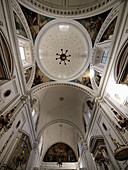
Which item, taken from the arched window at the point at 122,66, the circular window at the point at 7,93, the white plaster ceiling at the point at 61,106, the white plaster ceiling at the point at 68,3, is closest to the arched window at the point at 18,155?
the circular window at the point at 7,93

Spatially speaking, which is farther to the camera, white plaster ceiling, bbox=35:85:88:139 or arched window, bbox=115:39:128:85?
white plaster ceiling, bbox=35:85:88:139

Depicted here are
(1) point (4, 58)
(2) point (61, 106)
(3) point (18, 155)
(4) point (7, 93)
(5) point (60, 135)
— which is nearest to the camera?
(1) point (4, 58)

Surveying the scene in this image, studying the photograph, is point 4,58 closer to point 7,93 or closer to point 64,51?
point 7,93

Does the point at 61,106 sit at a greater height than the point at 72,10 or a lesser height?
greater

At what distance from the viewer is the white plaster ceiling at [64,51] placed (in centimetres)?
1116

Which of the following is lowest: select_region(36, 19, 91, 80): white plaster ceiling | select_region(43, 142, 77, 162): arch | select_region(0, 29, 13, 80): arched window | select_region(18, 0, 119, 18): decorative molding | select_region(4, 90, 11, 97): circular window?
select_region(4, 90, 11, 97): circular window

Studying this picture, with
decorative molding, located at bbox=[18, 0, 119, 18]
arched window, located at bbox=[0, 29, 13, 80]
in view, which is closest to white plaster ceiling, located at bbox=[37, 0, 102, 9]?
decorative molding, located at bbox=[18, 0, 119, 18]

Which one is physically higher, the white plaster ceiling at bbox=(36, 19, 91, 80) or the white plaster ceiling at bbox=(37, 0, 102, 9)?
the white plaster ceiling at bbox=(36, 19, 91, 80)

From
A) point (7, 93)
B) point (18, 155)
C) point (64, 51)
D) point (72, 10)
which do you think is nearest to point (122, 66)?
point (72, 10)

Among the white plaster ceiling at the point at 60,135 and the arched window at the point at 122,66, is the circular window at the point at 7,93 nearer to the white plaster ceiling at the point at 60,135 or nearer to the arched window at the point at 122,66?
the arched window at the point at 122,66

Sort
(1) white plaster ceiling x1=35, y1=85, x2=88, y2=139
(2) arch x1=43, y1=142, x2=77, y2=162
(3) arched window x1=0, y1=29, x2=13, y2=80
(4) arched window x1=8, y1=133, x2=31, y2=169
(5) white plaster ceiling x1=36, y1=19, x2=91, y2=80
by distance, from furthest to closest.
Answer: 1. (2) arch x1=43, y1=142, x2=77, y2=162
2. (1) white plaster ceiling x1=35, y1=85, x2=88, y2=139
3. (5) white plaster ceiling x1=36, y1=19, x2=91, y2=80
4. (4) arched window x1=8, y1=133, x2=31, y2=169
5. (3) arched window x1=0, y1=29, x2=13, y2=80

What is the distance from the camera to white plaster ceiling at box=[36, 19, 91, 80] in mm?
11156

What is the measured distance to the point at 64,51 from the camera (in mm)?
13219

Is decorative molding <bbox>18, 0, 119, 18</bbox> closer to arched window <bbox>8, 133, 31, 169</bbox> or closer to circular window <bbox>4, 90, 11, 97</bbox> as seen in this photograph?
circular window <bbox>4, 90, 11, 97</bbox>
